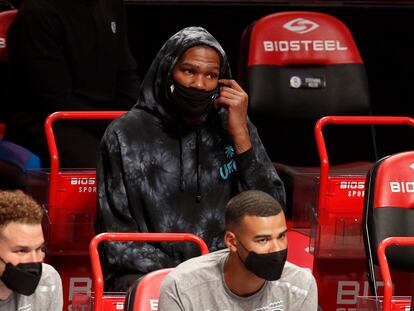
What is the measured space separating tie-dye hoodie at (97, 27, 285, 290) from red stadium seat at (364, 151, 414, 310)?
1.12 ft

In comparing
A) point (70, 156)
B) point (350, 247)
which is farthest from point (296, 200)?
point (70, 156)

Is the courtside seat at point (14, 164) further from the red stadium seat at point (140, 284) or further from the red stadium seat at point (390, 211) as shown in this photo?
the red stadium seat at point (390, 211)

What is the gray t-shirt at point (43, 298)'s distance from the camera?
4.15 m

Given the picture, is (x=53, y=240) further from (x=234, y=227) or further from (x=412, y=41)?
(x=412, y=41)

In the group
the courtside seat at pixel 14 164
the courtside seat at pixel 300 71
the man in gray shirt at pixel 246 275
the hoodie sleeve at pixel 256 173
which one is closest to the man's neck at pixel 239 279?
the man in gray shirt at pixel 246 275

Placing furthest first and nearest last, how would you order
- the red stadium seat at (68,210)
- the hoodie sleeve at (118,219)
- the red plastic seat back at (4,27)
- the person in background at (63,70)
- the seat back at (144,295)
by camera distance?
the red plastic seat back at (4,27), the person in background at (63,70), the red stadium seat at (68,210), the hoodie sleeve at (118,219), the seat back at (144,295)

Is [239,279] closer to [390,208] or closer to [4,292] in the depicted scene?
[4,292]

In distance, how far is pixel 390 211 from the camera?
499 cm

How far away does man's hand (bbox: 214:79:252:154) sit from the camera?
4.89 m

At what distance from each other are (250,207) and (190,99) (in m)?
0.79

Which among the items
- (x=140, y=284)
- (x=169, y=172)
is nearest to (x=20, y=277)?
(x=140, y=284)

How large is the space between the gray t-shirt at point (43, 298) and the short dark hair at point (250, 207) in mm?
573

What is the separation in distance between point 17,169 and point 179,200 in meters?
0.96

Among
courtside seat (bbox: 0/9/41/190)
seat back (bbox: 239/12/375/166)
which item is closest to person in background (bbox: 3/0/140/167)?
courtside seat (bbox: 0/9/41/190)
